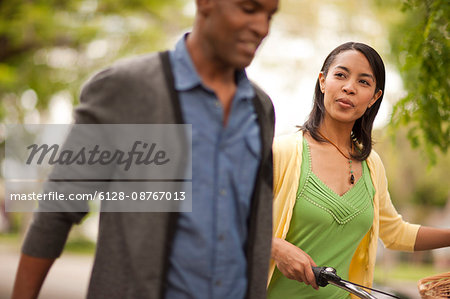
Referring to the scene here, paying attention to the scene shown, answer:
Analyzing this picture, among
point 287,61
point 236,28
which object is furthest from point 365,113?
point 287,61

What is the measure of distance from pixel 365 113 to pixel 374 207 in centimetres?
43

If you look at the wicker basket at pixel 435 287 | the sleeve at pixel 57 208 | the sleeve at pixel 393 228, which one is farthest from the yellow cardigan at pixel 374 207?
the sleeve at pixel 57 208

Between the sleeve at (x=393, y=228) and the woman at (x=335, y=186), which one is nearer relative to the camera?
the woman at (x=335, y=186)

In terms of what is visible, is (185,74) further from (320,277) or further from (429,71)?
(429,71)

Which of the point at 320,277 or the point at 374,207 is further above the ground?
the point at 374,207

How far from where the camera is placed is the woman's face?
2287 millimetres

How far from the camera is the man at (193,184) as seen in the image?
1.26m

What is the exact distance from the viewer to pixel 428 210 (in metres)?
23.0

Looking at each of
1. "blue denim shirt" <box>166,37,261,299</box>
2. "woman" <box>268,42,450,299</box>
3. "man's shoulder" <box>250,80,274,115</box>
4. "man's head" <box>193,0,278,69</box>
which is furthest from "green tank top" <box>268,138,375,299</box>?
"man's head" <box>193,0,278,69</box>

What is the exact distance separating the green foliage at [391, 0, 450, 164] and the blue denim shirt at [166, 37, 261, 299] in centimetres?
180

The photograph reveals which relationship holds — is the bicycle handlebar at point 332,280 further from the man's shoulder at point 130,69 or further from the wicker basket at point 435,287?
the man's shoulder at point 130,69

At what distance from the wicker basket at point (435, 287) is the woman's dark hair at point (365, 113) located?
0.57m

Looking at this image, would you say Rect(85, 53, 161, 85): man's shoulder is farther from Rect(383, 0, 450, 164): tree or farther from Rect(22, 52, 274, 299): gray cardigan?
Rect(383, 0, 450, 164): tree

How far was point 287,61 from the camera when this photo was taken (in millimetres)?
16391
